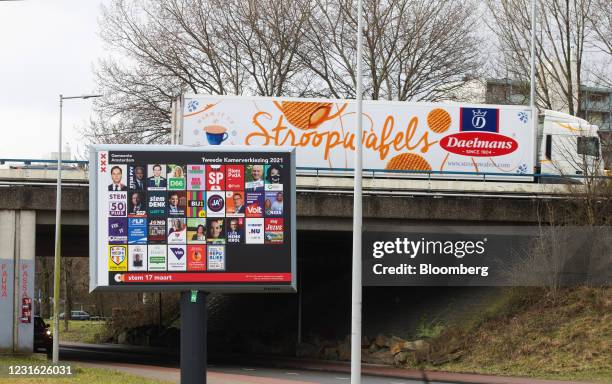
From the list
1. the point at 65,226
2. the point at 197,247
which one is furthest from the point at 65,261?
the point at 197,247

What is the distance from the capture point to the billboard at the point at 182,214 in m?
17.8

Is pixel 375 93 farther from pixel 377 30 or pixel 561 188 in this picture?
pixel 561 188

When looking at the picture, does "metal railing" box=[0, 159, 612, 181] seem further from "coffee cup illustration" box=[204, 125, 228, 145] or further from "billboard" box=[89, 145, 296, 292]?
"billboard" box=[89, 145, 296, 292]

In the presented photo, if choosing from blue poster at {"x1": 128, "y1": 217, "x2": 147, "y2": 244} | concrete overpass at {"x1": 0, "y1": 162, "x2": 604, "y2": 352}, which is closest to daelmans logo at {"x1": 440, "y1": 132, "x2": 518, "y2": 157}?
concrete overpass at {"x1": 0, "y1": 162, "x2": 604, "y2": 352}

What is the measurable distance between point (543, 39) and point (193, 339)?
35776 millimetres

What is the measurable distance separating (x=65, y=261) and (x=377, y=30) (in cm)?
2746

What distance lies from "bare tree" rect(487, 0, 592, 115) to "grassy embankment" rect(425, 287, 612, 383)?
1960cm

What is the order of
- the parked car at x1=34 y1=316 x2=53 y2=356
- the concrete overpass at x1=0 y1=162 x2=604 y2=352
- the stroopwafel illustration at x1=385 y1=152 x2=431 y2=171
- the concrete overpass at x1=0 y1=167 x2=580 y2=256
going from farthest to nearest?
the parked car at x1=34 y1=316 x2=53 y2=356 → the stroopwafel illustration at x1=385 y1=152 x2=431 y2=171 → the concrete overpass at x1=0 y1=167 x2=580 y2=256 → the concrete overpass at x1=0 y1=162 x2=604 y2=352

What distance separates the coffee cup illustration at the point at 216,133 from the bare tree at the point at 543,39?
2005 cm

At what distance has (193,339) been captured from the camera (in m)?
18.2

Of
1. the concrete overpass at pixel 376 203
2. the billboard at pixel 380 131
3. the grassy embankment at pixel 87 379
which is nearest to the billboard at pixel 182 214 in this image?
the grassy embankment at pixel 87 379

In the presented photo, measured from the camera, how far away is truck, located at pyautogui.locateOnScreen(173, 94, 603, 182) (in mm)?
35031

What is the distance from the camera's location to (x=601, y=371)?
27.2 meters

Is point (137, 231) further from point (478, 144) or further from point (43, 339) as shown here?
point (43, 339)
